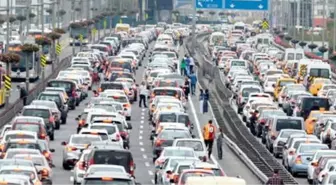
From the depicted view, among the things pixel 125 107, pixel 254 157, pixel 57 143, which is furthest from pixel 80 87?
pixel 254 157

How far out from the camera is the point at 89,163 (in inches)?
1698

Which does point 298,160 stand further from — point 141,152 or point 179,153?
point 141,152

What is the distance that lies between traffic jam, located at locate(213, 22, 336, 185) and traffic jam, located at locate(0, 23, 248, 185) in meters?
2.92

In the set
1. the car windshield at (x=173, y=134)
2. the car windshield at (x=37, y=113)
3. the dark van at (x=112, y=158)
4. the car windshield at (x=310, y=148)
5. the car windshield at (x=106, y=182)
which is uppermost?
the car windshield at (x=106, y=182)

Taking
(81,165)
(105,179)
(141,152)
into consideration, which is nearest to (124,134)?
(141,152)

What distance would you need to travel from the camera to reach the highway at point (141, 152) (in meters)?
48.2

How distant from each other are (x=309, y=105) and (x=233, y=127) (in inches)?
172

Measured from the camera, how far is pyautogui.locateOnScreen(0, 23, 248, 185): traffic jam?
39312 millimetres

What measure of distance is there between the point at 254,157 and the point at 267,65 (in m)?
48.9

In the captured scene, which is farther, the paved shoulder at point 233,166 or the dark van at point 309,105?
the dark van at point 309,105

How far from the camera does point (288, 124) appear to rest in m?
58.9

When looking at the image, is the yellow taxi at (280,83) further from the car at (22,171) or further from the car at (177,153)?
the car at (22,171)

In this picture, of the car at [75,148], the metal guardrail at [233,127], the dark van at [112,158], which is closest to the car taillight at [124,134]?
the metal guardrail at [233,127]

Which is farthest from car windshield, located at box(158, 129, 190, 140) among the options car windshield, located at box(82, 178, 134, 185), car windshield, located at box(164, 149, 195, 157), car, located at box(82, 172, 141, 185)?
car windshield, located at box(82, 178, 134, 185)
